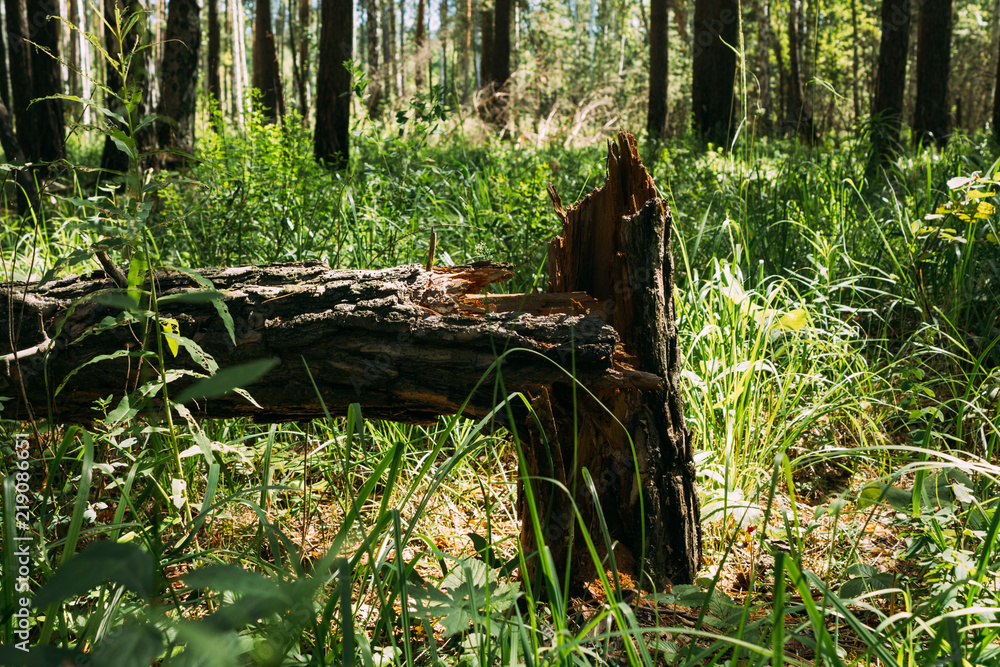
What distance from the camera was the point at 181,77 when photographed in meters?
6.44

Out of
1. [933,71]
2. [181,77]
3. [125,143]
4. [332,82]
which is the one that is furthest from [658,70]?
[125,143]

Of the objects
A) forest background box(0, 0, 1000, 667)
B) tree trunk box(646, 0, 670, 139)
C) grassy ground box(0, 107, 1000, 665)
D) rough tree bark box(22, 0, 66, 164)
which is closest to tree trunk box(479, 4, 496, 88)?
tree trunk box(646, 0, 670, 139)

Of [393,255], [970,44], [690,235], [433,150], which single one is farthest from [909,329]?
[970,44]

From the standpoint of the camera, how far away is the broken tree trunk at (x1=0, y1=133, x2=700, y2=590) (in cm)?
155


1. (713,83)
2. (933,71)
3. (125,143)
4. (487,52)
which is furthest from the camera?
(487,52)

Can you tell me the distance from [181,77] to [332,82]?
4.84 feet

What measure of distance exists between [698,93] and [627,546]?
908cm

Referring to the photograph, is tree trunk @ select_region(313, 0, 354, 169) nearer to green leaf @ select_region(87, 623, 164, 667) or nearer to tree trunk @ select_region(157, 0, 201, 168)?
tree trunk @ select_region(157, 0, 201, 168)

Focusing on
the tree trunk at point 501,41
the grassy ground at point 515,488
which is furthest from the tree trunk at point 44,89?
the tree trunk at point 501,41

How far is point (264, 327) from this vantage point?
1660mm

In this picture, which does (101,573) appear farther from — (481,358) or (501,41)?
(501,41)

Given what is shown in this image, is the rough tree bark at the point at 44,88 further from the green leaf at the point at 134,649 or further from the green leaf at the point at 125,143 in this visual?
the green leaf at the point at 134,649

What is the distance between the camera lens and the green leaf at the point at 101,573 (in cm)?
56

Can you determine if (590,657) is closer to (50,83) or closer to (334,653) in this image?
(334,653)
